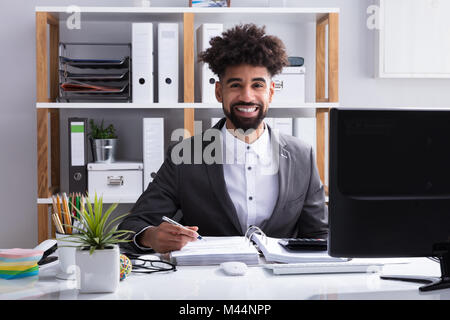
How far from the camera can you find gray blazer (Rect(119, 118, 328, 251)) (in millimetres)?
1743

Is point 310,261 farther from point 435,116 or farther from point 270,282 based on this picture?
point 435,116

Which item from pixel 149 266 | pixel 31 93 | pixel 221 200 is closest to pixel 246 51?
pixel 221 200

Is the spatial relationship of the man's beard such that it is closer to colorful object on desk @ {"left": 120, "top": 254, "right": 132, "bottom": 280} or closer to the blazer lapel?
the blazer lapel

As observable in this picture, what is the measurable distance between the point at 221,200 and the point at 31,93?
1.50 meters

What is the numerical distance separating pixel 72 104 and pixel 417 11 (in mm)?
1896

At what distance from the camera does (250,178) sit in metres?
1.84

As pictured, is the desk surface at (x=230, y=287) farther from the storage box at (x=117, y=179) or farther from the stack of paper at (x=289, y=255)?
the storage box at (x=117, y=179)

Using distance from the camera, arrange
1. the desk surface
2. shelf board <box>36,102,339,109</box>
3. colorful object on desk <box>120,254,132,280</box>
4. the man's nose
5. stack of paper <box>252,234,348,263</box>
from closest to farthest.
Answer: the desk surface < colorful object on desk <box>120,254,132,280</box> < stack of paper <box>252,234,348,263</box> < the man's nose < shelf board <box>36,102,339,109</box>

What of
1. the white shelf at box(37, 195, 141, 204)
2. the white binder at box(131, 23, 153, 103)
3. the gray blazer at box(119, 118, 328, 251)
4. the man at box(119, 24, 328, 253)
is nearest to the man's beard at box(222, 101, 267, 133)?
the man at box(119, 24, 328, 253)

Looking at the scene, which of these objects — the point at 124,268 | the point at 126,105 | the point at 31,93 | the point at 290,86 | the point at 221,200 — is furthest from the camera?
the point at 31,93

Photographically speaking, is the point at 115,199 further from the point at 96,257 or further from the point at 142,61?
the point at 96,257

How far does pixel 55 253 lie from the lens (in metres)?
1.38

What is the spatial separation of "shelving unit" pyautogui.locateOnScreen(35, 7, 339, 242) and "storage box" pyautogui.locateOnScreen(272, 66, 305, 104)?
0.06 meters
